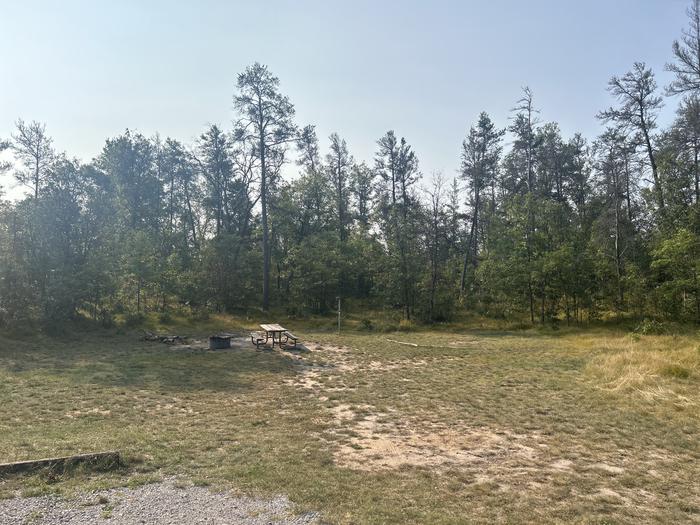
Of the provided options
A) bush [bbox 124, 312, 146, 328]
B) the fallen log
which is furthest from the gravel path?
bush [bbox 124, 312, 146, 328]

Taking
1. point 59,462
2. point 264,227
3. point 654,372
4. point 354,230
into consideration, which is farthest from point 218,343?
point 354,230

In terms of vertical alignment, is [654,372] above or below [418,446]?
above

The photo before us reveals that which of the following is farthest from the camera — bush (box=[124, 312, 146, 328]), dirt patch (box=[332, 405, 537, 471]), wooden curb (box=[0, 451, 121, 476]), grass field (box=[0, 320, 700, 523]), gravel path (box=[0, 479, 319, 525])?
bush (box=[124, 312, 146, 328])

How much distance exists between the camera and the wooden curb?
475 cm

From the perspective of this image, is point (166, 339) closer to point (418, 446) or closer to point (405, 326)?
point (405, 326)

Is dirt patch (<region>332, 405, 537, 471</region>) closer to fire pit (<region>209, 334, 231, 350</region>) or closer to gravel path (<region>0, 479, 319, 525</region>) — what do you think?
gravel path (<region>0, 479, 319, 525</region>)

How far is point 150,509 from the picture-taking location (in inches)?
164

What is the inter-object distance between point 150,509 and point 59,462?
156 cm

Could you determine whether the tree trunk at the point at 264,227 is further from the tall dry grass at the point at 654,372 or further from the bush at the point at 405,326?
the tall dry grass at the point at 654,372

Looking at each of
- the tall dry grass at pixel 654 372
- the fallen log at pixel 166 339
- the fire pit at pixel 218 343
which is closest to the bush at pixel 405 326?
the fire pit at pixel 218 343

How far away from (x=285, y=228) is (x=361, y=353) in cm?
2176

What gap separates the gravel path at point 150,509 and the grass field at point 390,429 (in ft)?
0.77

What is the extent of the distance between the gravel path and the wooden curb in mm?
676

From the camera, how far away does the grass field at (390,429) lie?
15.1 ft
